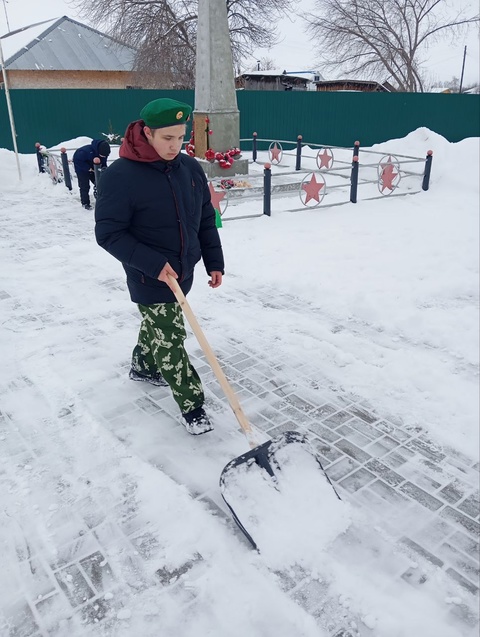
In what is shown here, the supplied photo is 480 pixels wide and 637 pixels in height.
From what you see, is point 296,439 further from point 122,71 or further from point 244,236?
point 122,71

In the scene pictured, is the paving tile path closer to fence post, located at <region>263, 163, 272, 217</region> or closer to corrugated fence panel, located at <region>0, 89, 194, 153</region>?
fence post, located at <region>263, 163, 272, 217</region>

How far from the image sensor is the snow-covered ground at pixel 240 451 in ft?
6.80

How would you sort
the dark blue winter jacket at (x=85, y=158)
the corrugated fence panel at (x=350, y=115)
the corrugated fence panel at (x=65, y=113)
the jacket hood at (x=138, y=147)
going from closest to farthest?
the jacket hood at (x=138, y=147) < the dark blue winter jacket at (x=85, y=158) < the corrugated fence panel at (x=65, y=113) < the corrugated fence panel at (x=350, y=115)

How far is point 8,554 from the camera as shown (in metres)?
2.30

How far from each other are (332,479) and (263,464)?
0.49 meters

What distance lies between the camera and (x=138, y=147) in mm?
2564

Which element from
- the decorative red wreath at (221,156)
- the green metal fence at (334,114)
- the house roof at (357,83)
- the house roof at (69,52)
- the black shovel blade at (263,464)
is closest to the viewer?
the black shovel blade at (263,464)

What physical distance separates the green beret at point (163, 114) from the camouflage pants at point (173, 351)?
3.08ft

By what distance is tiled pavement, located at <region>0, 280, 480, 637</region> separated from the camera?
2.12 meters

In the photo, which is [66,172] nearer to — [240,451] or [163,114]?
[163,114]

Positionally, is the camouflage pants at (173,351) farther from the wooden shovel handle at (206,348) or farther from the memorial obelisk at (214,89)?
the memorial obelisk at (214,89)

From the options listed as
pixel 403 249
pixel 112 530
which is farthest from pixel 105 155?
pixel 112 530

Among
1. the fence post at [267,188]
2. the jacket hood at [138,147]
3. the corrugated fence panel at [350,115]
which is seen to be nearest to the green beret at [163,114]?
the jacket hood at [138,147]

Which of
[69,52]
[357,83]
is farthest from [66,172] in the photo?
[357,83]
